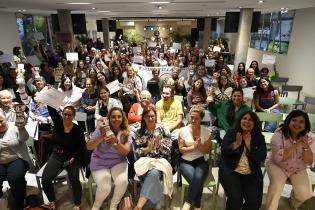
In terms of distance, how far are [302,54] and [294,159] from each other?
721 centimetres

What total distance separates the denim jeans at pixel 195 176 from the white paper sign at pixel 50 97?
1.69 m

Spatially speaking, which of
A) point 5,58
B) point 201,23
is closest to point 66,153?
point 5,58

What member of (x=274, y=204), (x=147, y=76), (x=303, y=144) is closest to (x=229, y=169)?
(x=274, y=204)

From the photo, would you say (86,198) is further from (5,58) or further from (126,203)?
(5,58)

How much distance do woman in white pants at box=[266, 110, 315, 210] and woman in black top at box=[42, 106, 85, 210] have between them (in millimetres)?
2226

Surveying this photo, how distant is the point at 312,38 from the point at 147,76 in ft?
18.4

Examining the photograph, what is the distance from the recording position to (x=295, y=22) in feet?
30.6

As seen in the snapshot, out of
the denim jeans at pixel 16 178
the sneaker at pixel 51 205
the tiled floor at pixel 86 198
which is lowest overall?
the tiled floor at pixel 86 198

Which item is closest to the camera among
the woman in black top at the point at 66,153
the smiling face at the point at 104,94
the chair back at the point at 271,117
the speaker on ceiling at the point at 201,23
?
→ the woman in black top at the point at 66,153

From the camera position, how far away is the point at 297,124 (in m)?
2.79

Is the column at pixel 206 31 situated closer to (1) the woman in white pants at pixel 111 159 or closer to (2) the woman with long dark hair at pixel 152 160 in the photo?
(2) the woman with long dark hair at pixel 152 160

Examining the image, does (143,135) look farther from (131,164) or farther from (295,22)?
(295,22)

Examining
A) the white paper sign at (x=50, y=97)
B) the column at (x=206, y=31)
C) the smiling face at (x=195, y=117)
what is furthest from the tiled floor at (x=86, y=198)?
the column at (x=206, y=31)

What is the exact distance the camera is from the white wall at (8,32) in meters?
9.96
